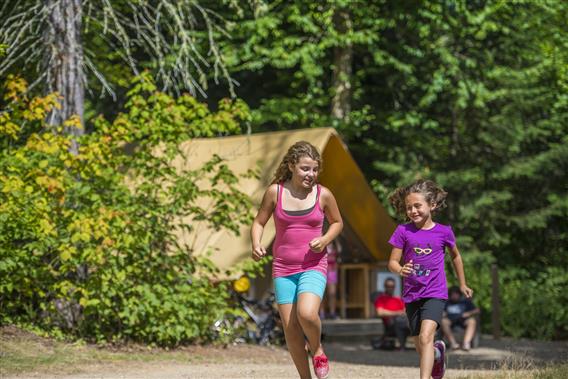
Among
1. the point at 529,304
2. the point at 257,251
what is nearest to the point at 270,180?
the point at 529,304

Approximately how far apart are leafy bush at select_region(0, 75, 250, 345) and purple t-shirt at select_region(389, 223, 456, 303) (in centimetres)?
486

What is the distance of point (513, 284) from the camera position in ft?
69.6

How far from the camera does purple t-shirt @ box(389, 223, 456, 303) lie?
25.6 ft

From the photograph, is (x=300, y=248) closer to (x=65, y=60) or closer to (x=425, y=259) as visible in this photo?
(x=425, y=259)

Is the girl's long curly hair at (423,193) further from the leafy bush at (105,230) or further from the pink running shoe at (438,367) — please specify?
the leafy bush at (105,230)

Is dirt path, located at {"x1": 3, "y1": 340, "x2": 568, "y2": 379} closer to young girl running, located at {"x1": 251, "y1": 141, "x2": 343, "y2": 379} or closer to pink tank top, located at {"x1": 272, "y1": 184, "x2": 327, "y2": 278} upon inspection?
young girl running, located at {"x1": 251, "y1": 141, "x2": 343, "y2": 379}

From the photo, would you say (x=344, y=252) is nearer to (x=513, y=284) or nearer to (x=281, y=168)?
(x=513, y=284)

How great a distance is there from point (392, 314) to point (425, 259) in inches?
362

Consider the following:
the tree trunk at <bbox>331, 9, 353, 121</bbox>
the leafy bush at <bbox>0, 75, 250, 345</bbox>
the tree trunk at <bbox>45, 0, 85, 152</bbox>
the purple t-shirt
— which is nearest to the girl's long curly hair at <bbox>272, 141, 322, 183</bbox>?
the purple t-shirt

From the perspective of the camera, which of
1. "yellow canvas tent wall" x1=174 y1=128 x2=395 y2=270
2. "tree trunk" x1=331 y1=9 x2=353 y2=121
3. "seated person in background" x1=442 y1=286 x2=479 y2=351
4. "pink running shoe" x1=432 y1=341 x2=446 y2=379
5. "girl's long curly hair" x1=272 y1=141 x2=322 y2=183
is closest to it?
"girl's long curly hair" x1=272 y1=141 x2=322 y2=183

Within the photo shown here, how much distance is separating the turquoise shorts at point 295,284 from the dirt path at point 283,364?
93.2 inches

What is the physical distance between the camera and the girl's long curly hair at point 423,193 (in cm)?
801

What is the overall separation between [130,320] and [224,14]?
522 inches

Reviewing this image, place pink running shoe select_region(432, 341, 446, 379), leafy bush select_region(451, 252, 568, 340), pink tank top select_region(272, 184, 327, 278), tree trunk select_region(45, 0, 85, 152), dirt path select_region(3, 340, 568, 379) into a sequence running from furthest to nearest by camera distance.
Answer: leafy bush select_region(451, 252, 568, 340) < tree trunk select_region(45, 0, 85, 152) < dirt path select_region(3, 340, 568, 379) < pink running shoe select_region(432, 341, 446, 379) < pink tank top select_region(272, 184, 327, 278)
